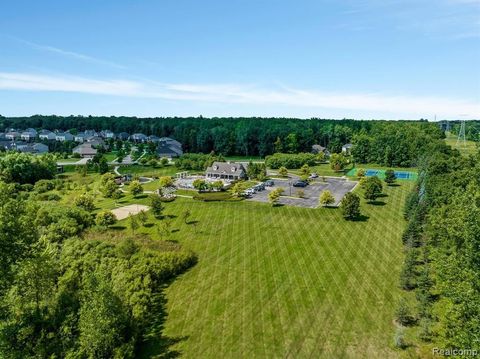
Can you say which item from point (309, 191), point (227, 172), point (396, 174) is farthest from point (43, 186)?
point (396, 174)

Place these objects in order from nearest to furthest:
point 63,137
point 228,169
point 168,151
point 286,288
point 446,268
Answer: point 446,268 → point 286,288 → point 228,169 → point 168,151 → point 63,137

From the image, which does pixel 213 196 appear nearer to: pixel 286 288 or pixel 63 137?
pixel 286 288

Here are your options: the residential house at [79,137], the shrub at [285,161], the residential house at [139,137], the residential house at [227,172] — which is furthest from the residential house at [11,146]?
the shrub at [285,161]

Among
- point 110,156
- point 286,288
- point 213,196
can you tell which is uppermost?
point 110,156

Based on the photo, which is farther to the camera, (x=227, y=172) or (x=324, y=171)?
(x=324, y=171)

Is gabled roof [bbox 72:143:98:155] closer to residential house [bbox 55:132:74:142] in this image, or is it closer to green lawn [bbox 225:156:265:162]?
residential house [bbox 55:132:74:142]

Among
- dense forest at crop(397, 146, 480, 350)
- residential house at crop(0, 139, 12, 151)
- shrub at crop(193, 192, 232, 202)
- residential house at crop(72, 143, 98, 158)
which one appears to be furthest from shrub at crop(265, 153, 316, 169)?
residential house at crop(0, 139, 12, 151)

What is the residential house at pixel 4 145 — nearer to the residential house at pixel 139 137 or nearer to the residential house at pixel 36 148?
the residential house at pixel 36 148
